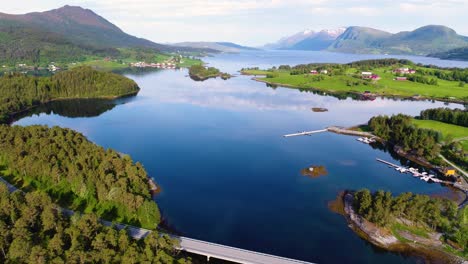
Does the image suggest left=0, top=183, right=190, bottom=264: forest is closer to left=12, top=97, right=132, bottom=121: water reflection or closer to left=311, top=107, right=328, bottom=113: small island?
left=12, top=97, right=132, bottom=121: water reflection

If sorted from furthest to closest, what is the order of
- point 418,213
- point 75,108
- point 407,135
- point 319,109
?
point 319,109
point 75,108
point 407,135
point 418,213

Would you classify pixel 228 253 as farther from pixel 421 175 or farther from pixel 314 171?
pixel 421 175

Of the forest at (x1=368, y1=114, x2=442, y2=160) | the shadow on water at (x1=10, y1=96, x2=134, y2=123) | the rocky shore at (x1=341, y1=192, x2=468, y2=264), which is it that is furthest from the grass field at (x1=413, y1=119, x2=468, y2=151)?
the shadow on water at (x1=10, y1=96, x2=134, y2=123)

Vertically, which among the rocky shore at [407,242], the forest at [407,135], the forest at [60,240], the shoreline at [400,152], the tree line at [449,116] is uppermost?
the tree line at [449,116]

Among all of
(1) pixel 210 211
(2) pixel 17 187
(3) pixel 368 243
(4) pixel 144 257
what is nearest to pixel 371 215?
(3) pixel 368 243

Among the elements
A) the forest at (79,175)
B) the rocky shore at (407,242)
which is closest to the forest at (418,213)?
the rocky shore at (407,242)

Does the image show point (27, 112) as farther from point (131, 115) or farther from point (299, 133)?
point (299, 133)

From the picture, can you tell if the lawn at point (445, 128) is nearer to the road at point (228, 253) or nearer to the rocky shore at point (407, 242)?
the rocky shore at point (407, 242)

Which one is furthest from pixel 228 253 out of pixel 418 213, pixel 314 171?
pixel 314 171
